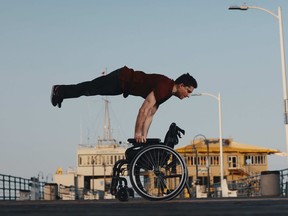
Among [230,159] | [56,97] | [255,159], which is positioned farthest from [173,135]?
[255,159]

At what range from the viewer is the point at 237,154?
13438cm

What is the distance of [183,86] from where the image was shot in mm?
9891

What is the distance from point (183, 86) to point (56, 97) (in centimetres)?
174

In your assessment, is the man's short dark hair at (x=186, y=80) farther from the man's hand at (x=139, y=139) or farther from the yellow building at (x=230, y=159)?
the yellow building at (x=230, y=159)

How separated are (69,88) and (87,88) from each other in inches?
9.8

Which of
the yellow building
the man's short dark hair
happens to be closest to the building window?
the yellow building

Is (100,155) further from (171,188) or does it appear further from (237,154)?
(171,188)

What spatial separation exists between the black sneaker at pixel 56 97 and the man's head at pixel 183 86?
62.0 inches

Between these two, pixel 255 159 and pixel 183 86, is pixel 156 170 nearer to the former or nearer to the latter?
pixel 183 86

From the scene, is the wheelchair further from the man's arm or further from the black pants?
the black pants

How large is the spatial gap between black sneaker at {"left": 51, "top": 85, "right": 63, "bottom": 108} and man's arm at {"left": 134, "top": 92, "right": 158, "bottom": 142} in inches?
43.4

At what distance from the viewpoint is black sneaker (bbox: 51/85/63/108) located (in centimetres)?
988

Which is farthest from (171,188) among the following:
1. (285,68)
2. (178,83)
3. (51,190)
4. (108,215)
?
(285,68)

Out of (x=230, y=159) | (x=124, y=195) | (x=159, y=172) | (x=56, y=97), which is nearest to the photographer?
(x=159, y=172)
